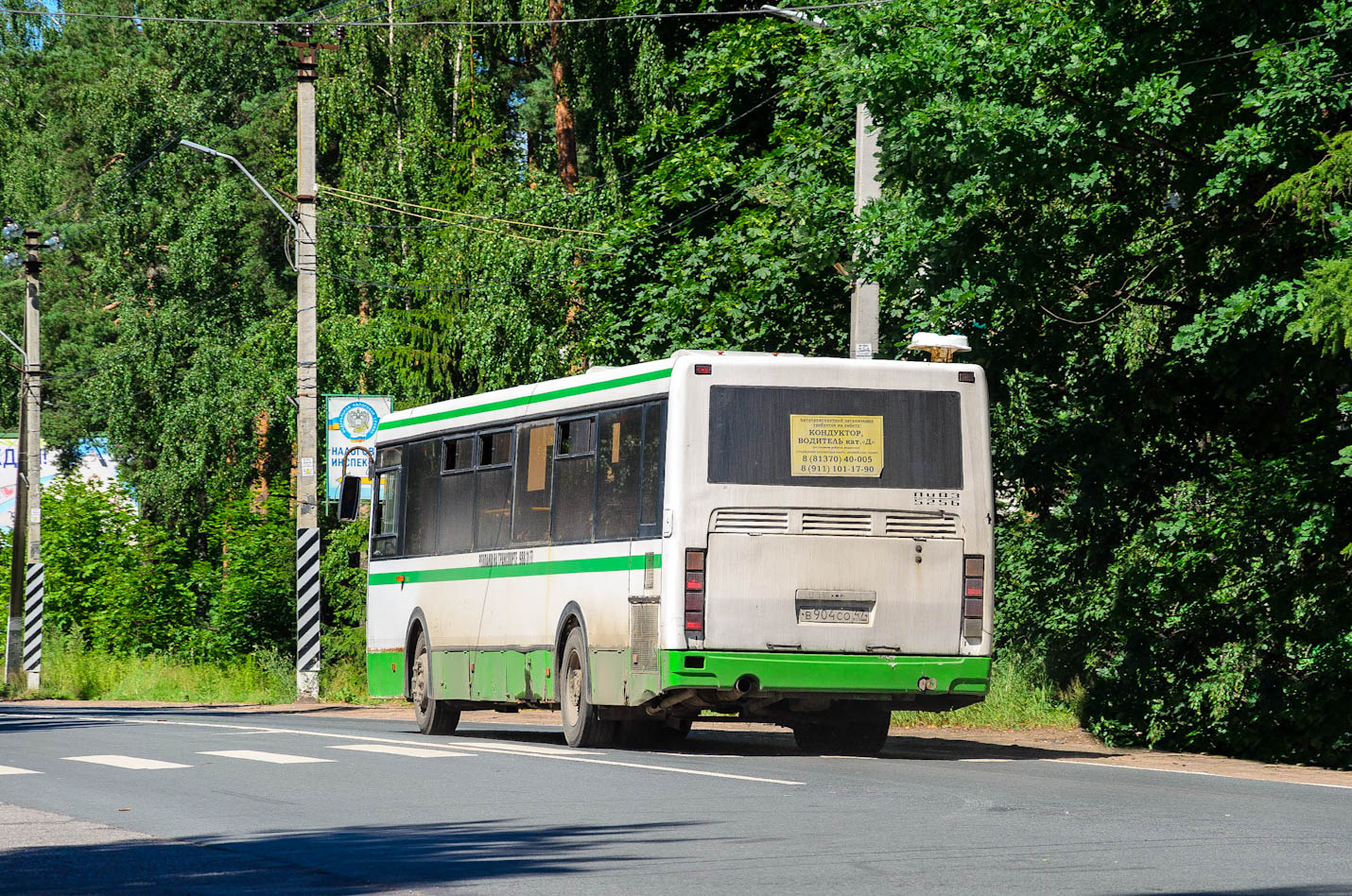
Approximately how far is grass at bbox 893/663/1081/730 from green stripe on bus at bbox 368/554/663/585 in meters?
5.51

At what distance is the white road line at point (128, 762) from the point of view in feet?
54.7

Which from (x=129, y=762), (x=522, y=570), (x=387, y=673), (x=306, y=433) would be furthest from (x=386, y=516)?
(x=306, y=433)

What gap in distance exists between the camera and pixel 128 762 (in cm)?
1733

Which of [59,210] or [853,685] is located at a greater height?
[59,210]

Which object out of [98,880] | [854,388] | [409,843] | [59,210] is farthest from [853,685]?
[59,210]

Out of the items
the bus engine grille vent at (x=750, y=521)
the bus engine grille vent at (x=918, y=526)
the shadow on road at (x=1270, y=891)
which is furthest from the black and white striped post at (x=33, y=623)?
the shadow on road at (x=1270, y=891)

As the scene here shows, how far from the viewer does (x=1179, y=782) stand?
601 inches

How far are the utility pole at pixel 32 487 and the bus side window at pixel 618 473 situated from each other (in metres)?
28.5

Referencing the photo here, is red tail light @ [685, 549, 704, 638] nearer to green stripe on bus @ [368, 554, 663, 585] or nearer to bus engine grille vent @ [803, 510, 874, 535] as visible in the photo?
green stripe on bus @ [368, 554, 663, 585]

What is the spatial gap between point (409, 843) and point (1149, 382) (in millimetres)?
11962

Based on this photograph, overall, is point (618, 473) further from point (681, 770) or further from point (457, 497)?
point (457, 497)

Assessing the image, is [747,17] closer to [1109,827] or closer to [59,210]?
[1109,827]

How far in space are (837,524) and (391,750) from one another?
13.7ft

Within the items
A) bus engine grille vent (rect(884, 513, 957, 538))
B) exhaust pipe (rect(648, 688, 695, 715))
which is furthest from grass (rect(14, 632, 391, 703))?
bus engine grille vent (rect(884, 513, 957, 538))
